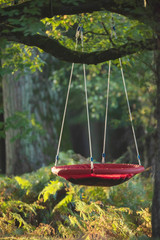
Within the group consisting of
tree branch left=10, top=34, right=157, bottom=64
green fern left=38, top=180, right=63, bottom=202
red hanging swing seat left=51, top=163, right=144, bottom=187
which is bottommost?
green fern left=38, top=180, right=63, bottom=202

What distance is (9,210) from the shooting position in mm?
6234

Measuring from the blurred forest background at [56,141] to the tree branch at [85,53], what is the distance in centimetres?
17

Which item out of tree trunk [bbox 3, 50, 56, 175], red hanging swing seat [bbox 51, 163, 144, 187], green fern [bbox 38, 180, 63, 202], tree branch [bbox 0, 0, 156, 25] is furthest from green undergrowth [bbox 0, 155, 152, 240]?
tree trunk [bbox 3, 50, 56, 175]

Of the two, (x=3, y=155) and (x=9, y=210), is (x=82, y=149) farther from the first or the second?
(x=9, y=210)

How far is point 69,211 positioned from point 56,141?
5.18 m

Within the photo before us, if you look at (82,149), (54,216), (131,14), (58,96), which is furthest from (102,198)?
(82,149)

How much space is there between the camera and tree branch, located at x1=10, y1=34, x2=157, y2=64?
4523 millimetres

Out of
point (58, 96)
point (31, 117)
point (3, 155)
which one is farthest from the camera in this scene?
point (3, 155)

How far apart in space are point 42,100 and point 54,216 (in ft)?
18.3

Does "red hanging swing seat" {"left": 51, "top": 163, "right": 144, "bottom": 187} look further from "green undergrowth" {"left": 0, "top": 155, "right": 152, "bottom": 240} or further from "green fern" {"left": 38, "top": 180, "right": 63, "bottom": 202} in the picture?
"green fern" {"left": 38, "top": 180, "right": 63, "bottom": 202}

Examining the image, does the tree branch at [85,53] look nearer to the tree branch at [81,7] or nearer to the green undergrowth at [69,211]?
the tree branch at [81,7]

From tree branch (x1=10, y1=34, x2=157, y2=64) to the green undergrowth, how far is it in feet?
7.39

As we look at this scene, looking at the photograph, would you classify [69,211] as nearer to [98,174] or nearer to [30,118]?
[98,174]

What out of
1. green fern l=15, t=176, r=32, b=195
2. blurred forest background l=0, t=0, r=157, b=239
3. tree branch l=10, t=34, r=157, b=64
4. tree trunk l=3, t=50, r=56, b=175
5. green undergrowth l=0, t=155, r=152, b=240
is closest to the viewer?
tree branch l=10, t=34, r=157, b=64
